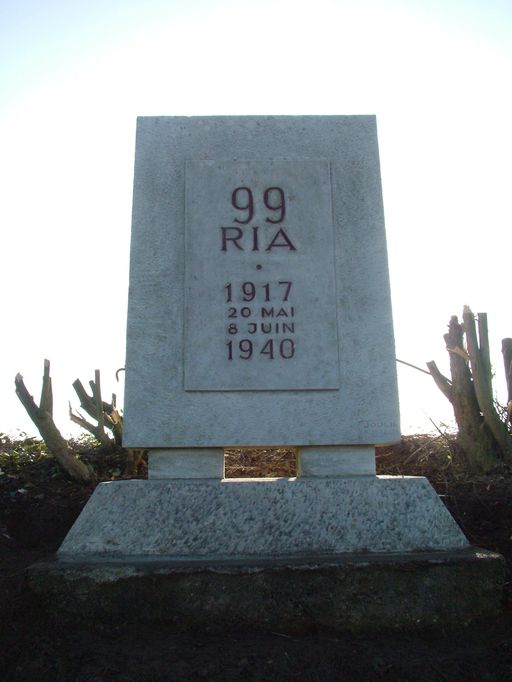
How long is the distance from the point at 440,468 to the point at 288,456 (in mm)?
999

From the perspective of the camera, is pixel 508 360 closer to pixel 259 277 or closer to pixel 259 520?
pixel 259 277

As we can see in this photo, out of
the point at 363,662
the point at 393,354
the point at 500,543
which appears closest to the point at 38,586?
the point at 363,662

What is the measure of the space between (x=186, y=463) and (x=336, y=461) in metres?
0.68

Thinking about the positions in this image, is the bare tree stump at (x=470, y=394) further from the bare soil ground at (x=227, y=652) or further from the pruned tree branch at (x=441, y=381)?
the bare soil ground at (x=227, y=652)

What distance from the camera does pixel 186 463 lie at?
2.90m

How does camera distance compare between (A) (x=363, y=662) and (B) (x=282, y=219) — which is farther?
(B) (x=282, y=219)

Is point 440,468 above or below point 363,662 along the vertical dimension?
above

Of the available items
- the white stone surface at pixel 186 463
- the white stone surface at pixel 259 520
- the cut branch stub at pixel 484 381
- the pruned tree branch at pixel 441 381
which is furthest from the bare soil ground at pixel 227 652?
the pruned tree branch at pixel 441 381

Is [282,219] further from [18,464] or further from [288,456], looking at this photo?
[18,464]

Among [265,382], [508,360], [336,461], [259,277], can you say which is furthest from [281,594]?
[508,360]

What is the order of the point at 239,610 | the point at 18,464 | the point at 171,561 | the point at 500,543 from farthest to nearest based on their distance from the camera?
→ the point at 18,464, the point at 500,543, the point at 171,561, the point at 239,610

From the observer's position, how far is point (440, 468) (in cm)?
402

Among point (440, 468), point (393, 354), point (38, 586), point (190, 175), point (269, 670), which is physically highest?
point (190, 175)

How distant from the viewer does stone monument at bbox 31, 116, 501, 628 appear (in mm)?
2424
